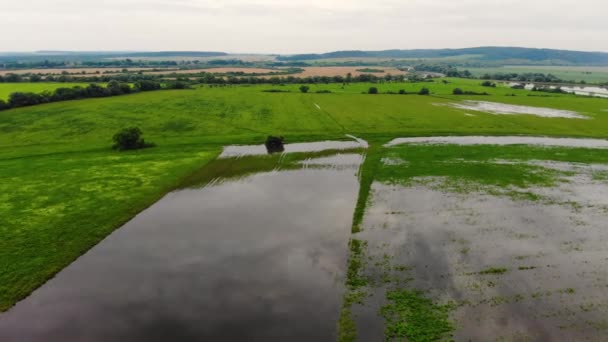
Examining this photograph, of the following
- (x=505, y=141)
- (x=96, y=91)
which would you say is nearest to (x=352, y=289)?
(x=505, y=141)

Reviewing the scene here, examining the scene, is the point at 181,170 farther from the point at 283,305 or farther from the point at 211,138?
the point at 283,305

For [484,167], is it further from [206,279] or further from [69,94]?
[69,94]

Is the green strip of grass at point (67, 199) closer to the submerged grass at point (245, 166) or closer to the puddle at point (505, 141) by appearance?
the submerged grass at point (245, 166)

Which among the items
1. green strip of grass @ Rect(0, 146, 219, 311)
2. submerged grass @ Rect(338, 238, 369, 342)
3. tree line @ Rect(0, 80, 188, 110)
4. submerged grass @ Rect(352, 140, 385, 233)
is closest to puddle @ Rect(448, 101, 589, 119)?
submerged grass @ Rect(352, 140, 385, 233)

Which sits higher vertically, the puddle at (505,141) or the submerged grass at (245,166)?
the puddle at (505,141)

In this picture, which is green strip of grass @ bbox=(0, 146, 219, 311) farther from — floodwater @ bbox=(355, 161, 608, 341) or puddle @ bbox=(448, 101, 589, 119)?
puddle @ bbox=(448, 101, 589, 119)

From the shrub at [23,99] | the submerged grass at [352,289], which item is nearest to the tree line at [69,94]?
the shrub at [23,99]
